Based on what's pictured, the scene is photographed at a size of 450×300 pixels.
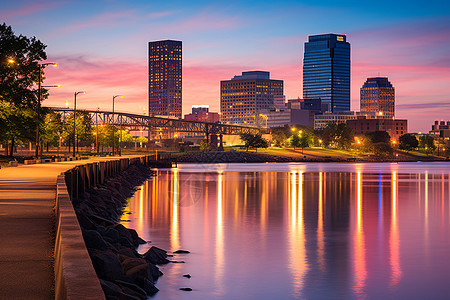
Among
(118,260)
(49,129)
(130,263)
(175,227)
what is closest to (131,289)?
(118,260)

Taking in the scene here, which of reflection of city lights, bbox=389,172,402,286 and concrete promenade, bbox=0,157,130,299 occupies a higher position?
concrete promenade, bbox=0,157,130,299

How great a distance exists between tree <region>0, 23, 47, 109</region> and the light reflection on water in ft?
71.3

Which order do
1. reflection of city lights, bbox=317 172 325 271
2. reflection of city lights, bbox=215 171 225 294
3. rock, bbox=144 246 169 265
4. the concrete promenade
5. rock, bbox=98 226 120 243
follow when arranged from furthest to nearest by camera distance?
1. reflection of city lights, bbox=317 172 325 271
2. rock, bbox=144 246 169 265
3. rock, bbox=98 226 120 243
4. reflection of city lights, bbox=215 171 225 294
5. the concrete promenade

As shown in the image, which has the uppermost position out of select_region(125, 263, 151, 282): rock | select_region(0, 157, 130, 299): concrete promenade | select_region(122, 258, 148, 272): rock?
select_region(0, 157, 130, 299): concrete promenade

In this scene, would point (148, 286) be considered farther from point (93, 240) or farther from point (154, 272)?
point (154, 272)

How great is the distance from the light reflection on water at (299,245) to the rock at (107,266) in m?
4.79

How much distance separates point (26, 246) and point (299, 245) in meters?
18.5

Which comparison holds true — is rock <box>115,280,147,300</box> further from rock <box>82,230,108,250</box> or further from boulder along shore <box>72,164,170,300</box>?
rock <box>82,230,108,250</box>

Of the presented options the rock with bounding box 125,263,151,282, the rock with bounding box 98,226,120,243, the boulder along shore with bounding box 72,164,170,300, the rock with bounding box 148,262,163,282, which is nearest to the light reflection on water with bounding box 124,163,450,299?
the rock with bounding box 148,262,163,282

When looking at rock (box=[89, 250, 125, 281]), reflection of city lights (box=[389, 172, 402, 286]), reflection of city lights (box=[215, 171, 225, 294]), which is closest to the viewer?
rock (box=[89, 250, 125, 281])

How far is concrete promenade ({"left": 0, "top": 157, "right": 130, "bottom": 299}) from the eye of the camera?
10.2 meters

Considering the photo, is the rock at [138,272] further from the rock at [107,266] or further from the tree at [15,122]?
the tree at [15,122]

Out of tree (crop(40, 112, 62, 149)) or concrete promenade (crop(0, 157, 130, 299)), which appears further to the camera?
tree (crop(40, 112, 62, 149))

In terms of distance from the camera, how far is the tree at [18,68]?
6694cm
